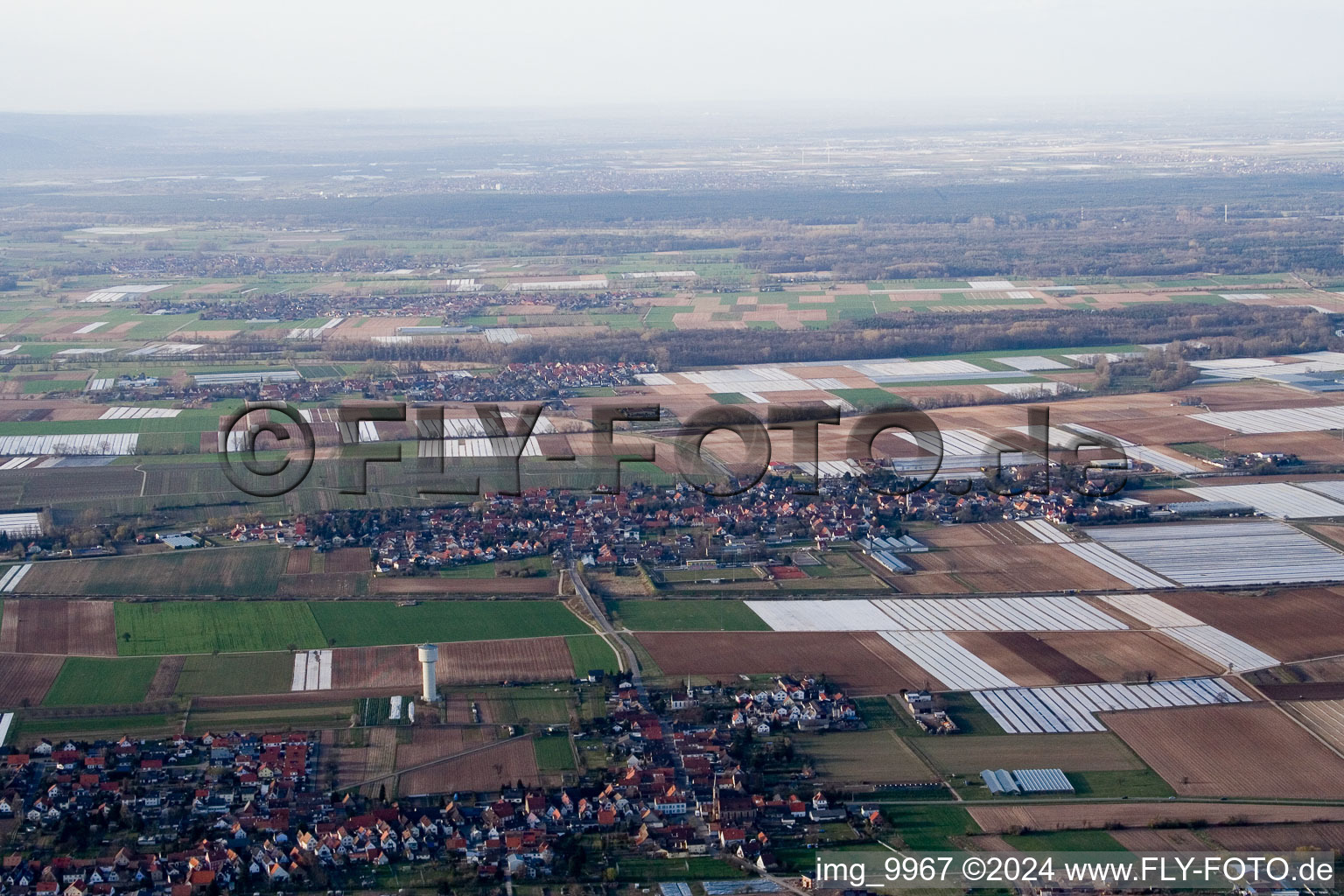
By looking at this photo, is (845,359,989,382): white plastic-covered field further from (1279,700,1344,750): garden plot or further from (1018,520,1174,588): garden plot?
(1279,700,1344,750): garden plot

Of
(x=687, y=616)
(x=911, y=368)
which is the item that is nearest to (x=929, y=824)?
(x=687, y=616)

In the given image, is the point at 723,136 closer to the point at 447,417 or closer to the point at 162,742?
the point at 447,417

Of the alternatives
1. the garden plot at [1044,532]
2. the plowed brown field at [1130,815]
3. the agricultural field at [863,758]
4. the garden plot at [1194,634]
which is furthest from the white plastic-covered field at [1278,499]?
the agricultural field at [863,758]

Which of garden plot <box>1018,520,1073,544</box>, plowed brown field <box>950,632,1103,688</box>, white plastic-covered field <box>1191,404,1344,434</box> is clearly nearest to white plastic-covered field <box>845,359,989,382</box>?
white plastic-covered field <box>1191,404,1344,434</box>

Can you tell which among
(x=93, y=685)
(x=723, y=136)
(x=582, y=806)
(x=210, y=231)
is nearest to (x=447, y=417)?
(x=93, y=685)

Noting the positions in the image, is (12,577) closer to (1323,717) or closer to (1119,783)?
(1119,783)

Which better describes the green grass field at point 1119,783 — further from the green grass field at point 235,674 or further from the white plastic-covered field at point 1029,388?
the white plastic-covered field at point 1029,388
